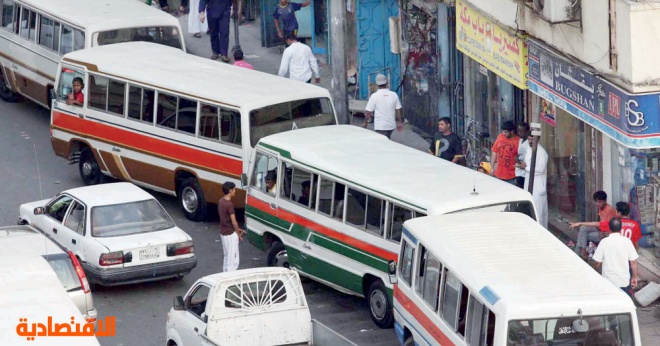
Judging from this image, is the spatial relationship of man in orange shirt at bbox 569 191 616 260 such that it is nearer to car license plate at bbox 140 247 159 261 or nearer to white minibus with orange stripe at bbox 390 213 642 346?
white minibus with orange stripe at bbox 390 213 642 346

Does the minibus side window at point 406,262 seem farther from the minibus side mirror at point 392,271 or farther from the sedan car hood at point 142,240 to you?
the sedan car hood at point 142,240

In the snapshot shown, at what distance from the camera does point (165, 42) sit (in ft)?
84.9

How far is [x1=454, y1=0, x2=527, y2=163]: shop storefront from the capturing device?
64.2 feet

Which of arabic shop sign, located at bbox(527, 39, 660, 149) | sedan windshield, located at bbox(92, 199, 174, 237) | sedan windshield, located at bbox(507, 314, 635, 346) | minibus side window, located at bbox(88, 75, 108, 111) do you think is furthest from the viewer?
minibus side window, located at bbox(88, 75, 108, 111)

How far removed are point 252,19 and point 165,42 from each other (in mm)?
8169

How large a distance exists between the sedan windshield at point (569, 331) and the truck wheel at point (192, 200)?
9537 mm

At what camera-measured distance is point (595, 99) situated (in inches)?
647

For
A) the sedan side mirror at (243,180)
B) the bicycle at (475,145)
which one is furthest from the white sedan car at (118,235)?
the bicycle at (475,145)

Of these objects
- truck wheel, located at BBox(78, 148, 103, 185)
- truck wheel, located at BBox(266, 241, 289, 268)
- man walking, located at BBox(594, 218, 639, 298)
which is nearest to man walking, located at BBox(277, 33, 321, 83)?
truck wheel, located at BBox(78, 148, 103, 185)

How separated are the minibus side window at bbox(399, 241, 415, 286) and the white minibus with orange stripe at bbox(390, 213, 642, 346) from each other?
0.4 inches

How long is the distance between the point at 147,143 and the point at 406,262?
307 inches

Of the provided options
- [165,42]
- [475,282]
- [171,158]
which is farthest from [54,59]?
[475,282]

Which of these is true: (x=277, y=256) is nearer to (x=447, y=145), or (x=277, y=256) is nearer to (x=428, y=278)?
(x=447, y=145)

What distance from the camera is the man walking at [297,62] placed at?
25.0 m
